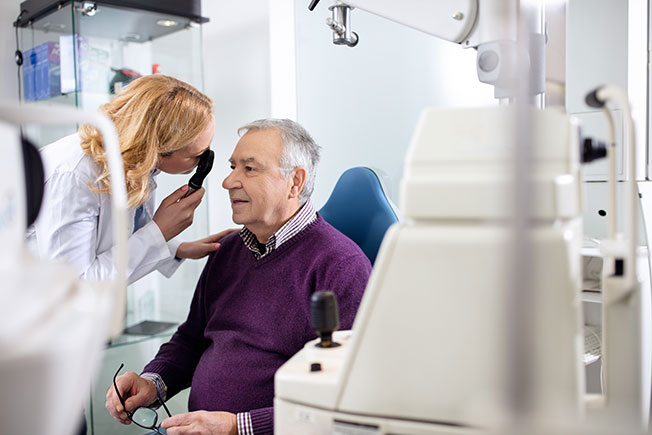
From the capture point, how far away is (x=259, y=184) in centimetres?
140

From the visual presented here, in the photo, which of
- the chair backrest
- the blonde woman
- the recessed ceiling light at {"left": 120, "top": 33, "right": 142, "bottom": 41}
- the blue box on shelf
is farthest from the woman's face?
the recessed ceiling light at {"left": 120, "top": 33, "right": 142, "bottom": 41}

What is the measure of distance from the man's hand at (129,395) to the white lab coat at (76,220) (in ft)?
0.81

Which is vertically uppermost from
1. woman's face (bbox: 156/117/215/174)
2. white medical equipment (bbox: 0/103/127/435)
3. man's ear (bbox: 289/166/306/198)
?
woman's face (bbox: 156/117/215/174)

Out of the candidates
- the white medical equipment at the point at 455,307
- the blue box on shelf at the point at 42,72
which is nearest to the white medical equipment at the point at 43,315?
the white medical equipment at the point at 455,307

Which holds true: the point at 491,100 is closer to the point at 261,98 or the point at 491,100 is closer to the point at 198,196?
the point at 198,196

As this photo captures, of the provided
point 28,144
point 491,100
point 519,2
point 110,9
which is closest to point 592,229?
point 491,100

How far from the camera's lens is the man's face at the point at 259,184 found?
1.40 meters

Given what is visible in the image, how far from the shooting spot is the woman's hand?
1.49 m

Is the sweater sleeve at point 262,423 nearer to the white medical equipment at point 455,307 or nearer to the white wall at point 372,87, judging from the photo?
the white medical equipment at point 455,307

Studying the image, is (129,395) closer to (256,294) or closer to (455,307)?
(256,294)

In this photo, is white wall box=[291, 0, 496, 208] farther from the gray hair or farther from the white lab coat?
the white lab coat

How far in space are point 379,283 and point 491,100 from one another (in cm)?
136

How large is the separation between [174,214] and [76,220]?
268 mm

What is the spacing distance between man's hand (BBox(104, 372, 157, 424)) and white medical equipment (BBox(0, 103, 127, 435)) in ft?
3.01
